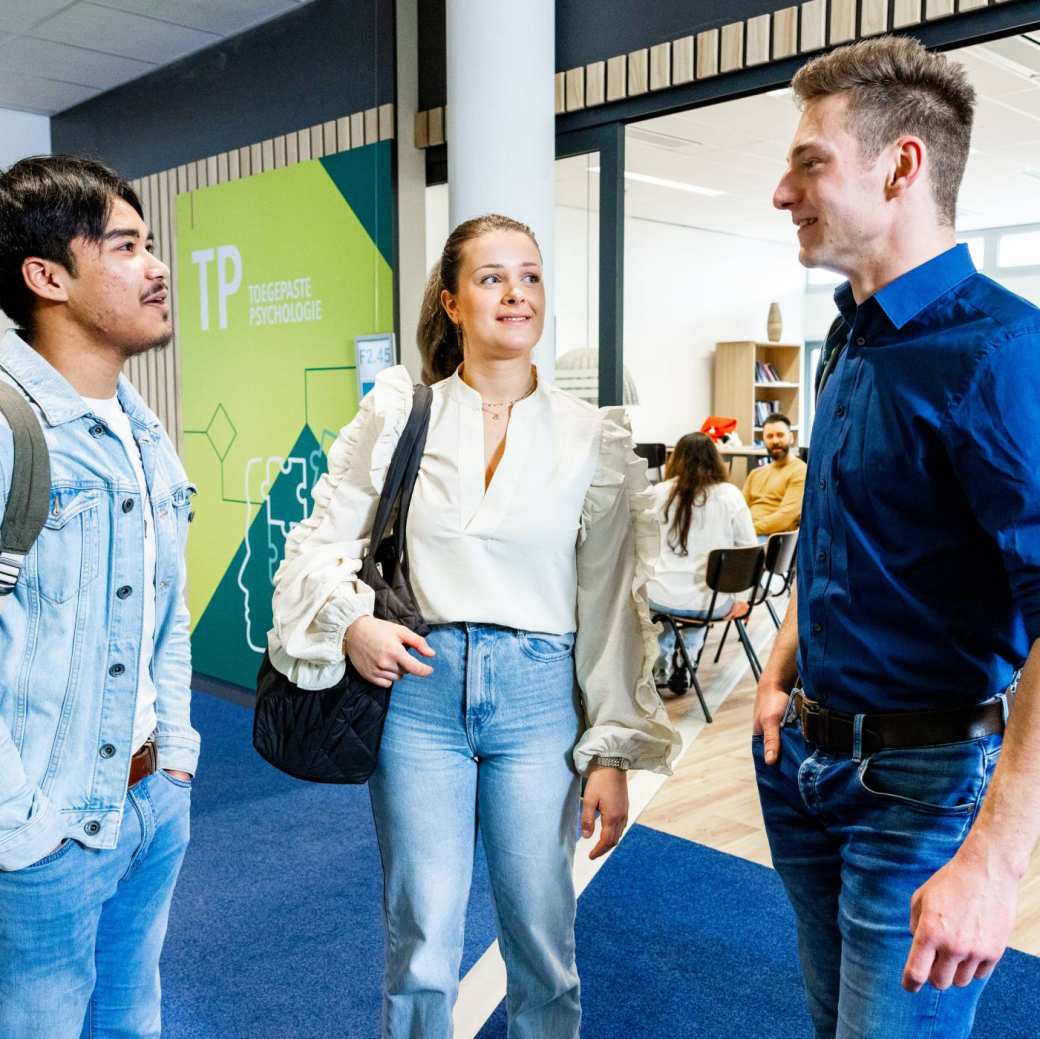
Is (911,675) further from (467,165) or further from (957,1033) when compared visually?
(467,165)

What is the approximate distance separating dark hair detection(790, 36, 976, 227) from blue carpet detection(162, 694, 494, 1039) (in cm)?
218

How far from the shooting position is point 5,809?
130 cm

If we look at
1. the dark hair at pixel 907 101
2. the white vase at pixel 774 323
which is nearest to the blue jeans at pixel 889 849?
the dark hair at pixel 907 101

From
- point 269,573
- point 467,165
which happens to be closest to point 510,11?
point 467,165

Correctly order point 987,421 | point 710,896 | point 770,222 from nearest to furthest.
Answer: point 987,421 < point 710,896 < point 770,222

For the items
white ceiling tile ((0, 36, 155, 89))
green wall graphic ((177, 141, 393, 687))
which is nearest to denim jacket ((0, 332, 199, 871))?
green wall graphic ((177, 141, 393, 687))

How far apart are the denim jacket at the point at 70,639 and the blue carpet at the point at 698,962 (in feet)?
4.73

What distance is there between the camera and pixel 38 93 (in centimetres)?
598

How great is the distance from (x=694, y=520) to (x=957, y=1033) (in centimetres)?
437

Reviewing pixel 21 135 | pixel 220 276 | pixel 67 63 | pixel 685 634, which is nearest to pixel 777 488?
pixel 685 634

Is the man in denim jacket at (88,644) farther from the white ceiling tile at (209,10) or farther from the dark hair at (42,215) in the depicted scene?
the white ceiling tile at (209,10)

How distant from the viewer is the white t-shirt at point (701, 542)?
5473 mm

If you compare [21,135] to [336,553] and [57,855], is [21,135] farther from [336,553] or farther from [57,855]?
[57,855]

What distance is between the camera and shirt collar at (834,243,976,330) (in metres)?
1.32
